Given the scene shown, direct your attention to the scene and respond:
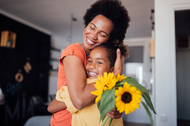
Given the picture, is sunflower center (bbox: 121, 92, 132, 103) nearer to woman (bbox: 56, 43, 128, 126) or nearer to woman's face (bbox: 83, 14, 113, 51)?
woman (bbox: 56, 43, 128, 126)

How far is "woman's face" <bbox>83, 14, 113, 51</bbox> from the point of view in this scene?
1.04 metres

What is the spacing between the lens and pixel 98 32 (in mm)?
1042

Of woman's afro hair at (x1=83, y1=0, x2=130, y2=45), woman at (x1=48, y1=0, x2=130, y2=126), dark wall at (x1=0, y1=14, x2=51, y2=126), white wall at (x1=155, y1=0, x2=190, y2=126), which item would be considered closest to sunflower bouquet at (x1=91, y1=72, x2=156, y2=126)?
woman at (x1=48, y1=0, x2=130, y2=126)

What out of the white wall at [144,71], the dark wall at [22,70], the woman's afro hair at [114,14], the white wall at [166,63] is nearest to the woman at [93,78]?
the woman's afro hair at [114,14]

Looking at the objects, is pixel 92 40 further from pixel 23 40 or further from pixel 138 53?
pixel 138 53

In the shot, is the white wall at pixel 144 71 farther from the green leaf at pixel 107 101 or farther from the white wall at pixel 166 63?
the green leaf at pixel 107 101

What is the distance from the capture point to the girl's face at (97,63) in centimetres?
96

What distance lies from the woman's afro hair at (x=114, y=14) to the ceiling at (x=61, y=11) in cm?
206

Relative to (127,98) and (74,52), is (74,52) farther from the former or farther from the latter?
(127,98)

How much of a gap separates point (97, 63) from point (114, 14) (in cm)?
38

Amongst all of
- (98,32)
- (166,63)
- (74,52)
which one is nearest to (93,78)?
(74,52)

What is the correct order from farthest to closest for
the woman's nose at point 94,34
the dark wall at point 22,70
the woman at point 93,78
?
1. the dark wall at point 22,70
2. the woman's nose at point 94,34
3. the woman at point 93,78

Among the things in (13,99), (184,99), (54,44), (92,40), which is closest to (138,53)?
(184,99)

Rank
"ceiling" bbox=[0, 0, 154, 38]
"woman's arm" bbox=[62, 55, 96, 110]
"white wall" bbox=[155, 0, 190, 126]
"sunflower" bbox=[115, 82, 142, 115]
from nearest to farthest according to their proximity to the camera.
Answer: "sunflower" bbox=[115, 82, 142, 115], "woman's arm" bbox=[62, 55, 96, 110], "white wall" bbox=[155, 0, 190, 126], "ceiling" bbox=[0, 0, 154, 38]
